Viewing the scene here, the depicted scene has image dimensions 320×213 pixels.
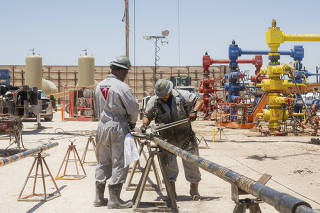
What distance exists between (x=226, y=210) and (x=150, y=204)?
3.44ft

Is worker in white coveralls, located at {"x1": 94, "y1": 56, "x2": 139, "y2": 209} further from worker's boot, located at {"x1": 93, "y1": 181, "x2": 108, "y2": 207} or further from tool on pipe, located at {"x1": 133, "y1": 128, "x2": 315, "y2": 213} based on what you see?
tool on pipe, located at {"x1": 133, "y1": 128, "x2": 315, "y2": 213}

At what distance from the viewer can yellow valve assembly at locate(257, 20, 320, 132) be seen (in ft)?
56.8

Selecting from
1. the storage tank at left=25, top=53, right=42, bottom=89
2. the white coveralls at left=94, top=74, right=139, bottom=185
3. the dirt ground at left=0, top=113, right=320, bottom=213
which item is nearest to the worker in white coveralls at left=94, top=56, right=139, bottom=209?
the white coveralls at left=94, top=74, right=139, bottom=185

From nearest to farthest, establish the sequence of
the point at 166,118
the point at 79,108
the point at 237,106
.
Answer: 1. the point at 166,118
2. the point at 237,106
3. the point at 79,108

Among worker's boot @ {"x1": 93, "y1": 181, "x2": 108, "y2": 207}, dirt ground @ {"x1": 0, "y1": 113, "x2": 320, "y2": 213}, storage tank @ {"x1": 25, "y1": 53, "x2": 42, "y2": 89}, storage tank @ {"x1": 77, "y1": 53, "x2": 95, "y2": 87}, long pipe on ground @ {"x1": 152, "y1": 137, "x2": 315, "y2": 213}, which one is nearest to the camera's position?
long pipe on ground @ {"x1": 152, "y1": 137, "x2": 315, "y2": 213}

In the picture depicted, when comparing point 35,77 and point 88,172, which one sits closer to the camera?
point 88,172

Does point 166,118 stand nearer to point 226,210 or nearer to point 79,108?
point 226,210

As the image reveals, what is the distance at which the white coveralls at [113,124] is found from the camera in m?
6.12

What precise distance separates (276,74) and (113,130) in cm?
1296

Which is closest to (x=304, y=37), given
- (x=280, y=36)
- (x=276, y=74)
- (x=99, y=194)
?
(x=280, y=36)

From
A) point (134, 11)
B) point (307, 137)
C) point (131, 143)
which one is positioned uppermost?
point (134, 11)

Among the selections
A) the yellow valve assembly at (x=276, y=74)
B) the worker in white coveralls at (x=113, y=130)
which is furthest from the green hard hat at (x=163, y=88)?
the yellow valve assembly at (x=276, y=74)

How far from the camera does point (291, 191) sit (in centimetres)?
743

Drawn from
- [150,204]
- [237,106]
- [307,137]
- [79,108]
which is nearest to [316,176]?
[150,204]
